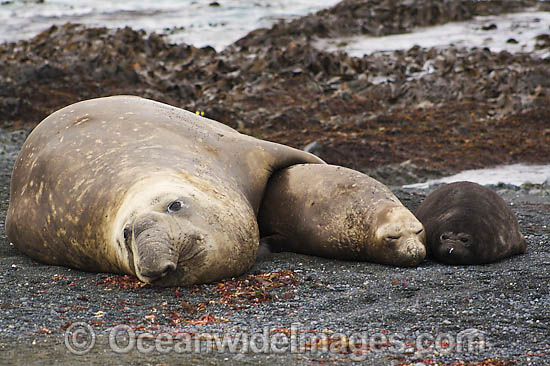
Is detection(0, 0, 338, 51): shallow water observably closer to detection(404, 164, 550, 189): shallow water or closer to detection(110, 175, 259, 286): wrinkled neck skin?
detection(404, 164, 550, 189): shallow water

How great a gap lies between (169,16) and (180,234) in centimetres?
1634

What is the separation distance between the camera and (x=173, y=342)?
336 cm

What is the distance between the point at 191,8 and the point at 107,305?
58.0 ft

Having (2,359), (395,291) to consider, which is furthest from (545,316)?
(2,359)

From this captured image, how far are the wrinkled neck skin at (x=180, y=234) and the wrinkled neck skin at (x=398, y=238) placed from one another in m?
0.95

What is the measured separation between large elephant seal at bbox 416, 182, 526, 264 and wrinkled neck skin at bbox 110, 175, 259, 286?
55.8 inches

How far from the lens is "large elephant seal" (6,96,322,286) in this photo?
433cm

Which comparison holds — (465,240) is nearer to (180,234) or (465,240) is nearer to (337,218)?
(337,218)

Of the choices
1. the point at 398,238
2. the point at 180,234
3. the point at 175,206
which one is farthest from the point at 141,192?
the point at 398,238

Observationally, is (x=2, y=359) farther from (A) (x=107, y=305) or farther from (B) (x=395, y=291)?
(B) (x=395, y=291)

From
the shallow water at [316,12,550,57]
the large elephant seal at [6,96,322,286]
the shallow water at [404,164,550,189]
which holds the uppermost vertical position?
the large elephant seal at [6,96,322,286]

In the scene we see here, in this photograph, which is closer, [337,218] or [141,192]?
[141,192]

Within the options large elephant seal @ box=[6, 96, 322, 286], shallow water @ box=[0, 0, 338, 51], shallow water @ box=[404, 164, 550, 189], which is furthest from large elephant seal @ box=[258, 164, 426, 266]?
shallow water @ box=[0, 0, 338, 51]

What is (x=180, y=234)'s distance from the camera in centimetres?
423
